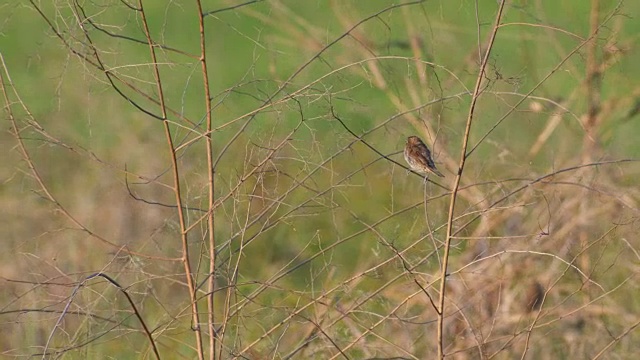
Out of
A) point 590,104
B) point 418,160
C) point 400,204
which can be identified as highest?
point 590,104

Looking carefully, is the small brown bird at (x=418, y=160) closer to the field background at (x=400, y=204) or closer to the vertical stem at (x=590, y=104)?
the field background at (x=400, y=204)

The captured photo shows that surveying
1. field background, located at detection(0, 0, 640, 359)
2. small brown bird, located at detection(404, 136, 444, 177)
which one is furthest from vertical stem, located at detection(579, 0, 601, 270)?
small brown bird, located at detection(404, 136, 444, 177)

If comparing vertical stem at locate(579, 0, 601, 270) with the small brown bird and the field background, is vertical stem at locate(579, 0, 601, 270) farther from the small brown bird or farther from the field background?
the small brown bird

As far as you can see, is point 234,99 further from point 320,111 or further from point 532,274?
point 532,274

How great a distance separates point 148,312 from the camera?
673 centimetres

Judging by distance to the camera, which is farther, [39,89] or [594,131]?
[39,89]

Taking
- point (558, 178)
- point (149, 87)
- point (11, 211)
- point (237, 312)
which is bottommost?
point (237, 312)

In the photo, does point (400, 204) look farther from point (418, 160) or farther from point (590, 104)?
point (590, 104)

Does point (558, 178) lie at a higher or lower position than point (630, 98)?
lower

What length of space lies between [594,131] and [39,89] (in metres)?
3.53

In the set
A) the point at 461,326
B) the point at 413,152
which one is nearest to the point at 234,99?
the point at 413,152

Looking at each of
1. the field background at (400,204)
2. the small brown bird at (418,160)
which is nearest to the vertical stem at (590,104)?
the field background at (400,204)

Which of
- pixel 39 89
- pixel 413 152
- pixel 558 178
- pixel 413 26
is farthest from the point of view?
pixel 39 89

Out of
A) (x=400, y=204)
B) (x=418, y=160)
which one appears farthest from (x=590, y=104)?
(x=418, y=160)
